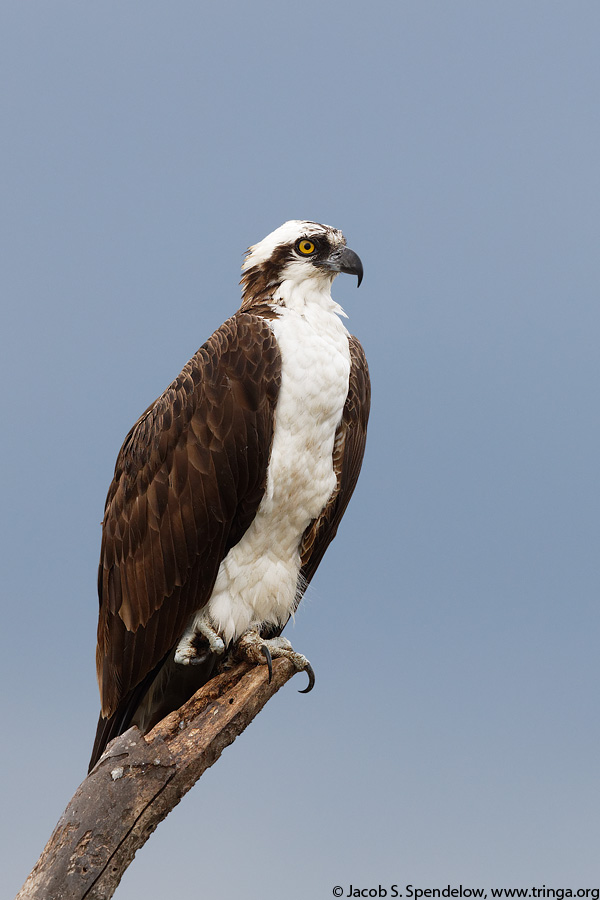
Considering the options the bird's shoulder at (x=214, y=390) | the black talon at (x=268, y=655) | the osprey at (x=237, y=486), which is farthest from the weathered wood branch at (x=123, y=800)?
the bird's shoulder at (x=214, y=390)

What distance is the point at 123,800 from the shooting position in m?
4.38

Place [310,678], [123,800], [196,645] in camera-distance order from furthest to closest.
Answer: [310,678]
[196,645]
[123,800]

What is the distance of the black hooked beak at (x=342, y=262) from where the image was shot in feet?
16.9

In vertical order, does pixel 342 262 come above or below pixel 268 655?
above

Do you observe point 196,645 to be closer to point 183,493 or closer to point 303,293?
point 183,493

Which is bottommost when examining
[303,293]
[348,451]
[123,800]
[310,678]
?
[123,800]

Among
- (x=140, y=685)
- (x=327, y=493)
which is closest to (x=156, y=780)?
(x=140, y=685)

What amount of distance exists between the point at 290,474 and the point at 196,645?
3.54 ft

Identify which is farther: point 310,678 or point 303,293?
point 310,678

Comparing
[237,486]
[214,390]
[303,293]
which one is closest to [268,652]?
[237,486]

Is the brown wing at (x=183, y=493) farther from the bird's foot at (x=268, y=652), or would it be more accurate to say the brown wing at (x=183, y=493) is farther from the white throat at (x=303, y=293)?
the bird's foot at (x=268, y=652)

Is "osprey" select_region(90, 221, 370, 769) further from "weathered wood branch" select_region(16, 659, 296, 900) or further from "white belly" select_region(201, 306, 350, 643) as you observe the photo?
"weathered wood branch" select_region(16, 659, 296, 900)

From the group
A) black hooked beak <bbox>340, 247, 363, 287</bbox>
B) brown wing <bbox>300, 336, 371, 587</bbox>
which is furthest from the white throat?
brown wing <bbox>300, 336, 371, 587</bbox>

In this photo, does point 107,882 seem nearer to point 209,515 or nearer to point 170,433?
point 209,515
